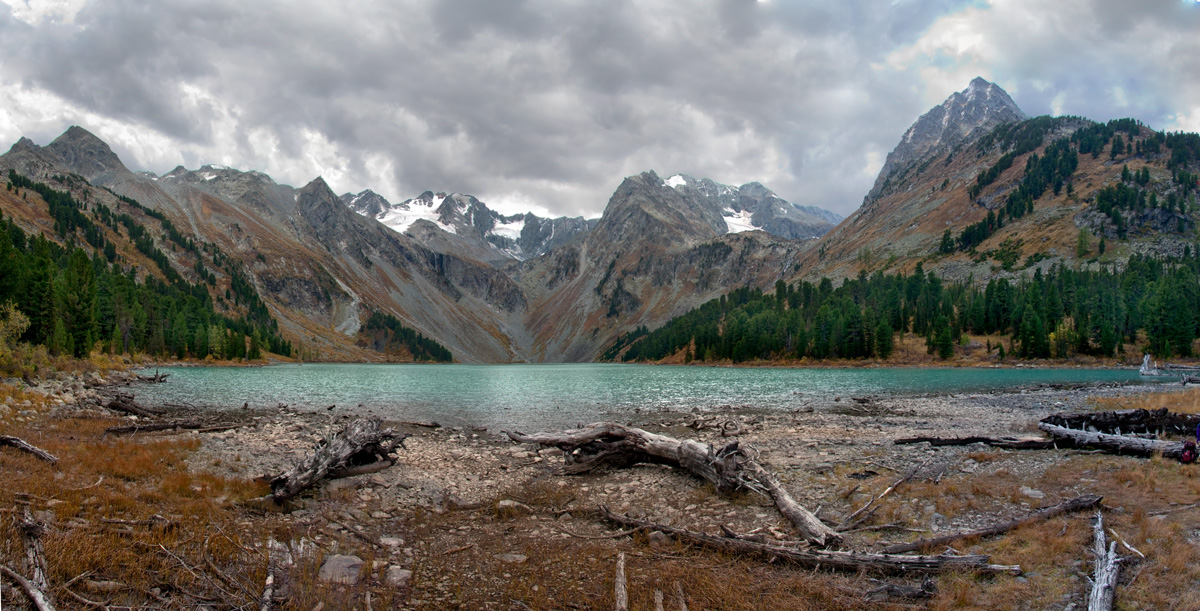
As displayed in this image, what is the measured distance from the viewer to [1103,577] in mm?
8359

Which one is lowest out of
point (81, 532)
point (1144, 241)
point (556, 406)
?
point (556, 406)

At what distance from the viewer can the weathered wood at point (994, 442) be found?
22.7m

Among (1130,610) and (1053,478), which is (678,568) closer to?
(1130,610)

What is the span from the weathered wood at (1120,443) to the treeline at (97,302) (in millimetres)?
95556

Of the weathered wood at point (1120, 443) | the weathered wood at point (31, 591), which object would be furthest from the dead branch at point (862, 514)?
the weathered wood at point (31, 591)

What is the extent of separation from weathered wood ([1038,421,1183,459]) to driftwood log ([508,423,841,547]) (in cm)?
1518

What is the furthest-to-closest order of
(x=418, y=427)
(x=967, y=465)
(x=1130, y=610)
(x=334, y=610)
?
(x=418, y=427), (x=967, y=465), (x=334, y=610), (x=1130, y=610)

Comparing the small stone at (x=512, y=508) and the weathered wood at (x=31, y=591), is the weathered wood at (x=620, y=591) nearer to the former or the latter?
the small stone at (x=512, y=508)

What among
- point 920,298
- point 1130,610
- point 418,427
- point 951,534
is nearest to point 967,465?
point 951,534

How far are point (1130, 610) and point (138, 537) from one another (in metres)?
17.6

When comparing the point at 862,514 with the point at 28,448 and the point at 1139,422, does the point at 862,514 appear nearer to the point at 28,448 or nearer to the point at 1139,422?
the point at 1139,422

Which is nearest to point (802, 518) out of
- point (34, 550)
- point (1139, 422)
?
point (34, 550)

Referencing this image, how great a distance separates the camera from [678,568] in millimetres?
10500

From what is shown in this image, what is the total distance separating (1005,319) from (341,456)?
176 m
